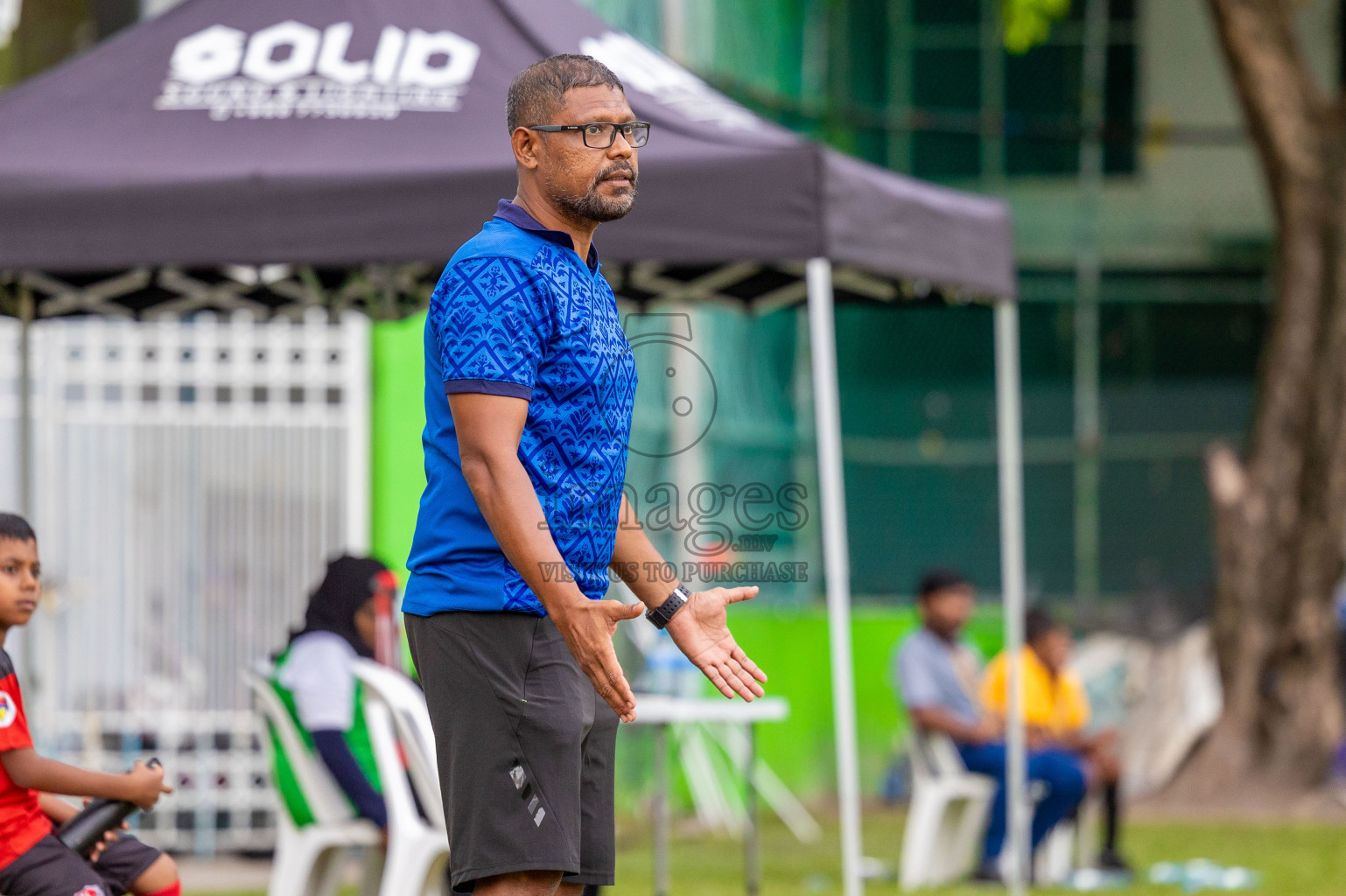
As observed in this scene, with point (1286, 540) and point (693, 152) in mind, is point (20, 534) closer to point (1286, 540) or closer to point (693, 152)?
point (693, 152)

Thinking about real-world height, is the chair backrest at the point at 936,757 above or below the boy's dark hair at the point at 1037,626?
below

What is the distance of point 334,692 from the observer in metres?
5.57

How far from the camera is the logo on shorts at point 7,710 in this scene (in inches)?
164

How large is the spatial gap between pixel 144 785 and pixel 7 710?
38cm

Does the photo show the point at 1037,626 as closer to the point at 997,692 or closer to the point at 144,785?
the point at 997,692

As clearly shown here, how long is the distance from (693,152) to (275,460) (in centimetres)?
429

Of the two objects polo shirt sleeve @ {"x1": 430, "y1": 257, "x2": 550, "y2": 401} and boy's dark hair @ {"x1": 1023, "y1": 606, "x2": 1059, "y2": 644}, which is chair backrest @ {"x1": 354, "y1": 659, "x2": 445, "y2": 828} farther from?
boy's dark hair @ {"x1": 1023, "y1": 606, "x2": 1059, "y2": 644}

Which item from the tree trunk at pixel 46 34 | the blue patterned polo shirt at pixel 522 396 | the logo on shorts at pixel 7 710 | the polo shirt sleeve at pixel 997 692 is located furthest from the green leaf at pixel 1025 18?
the blue patterned polo shirt at pixel 522 396

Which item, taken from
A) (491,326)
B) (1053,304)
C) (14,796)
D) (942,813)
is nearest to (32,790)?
(14,796)

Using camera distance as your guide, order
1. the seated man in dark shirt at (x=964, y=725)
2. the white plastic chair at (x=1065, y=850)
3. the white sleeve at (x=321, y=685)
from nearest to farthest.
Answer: the white sleeve at (x=321, y=685)
the seated man in dark shirt at (x=964, y=725)
the white plastic chair at (x=1065, y=850)

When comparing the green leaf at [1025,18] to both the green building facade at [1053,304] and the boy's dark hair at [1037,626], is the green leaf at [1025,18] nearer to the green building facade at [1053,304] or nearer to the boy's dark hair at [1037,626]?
the green building facade at [1053,304]

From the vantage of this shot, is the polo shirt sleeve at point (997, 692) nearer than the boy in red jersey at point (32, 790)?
No

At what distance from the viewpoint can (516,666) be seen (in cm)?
314

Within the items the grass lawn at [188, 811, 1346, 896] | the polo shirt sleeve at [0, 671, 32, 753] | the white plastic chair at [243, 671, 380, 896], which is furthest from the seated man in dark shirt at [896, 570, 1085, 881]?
the polo shirt sleeve at [0, 671, 32, 753]
